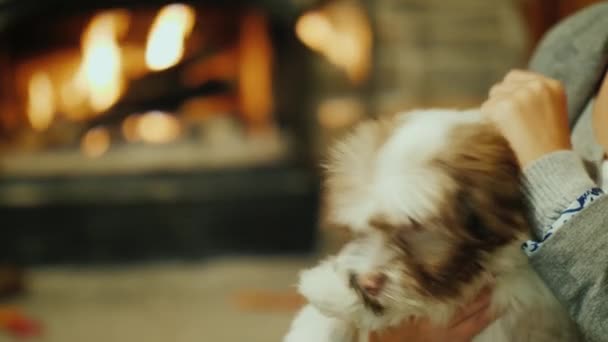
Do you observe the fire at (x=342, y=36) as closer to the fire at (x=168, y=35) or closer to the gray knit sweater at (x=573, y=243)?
the fire at (x=168, y=35)

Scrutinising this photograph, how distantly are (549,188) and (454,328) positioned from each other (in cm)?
19

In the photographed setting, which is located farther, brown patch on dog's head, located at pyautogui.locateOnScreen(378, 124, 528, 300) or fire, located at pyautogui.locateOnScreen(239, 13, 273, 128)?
fire, located at pyautogui.locateOnScreen(239, 13, 273, 128)

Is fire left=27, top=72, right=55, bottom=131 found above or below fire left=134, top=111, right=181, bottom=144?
above

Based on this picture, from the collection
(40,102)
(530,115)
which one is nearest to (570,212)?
(530,115)

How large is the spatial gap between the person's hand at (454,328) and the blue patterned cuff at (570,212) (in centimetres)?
8

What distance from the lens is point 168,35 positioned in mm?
2449

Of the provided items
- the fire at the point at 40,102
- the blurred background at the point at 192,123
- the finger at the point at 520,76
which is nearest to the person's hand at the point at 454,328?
the finger at the point at 520,76

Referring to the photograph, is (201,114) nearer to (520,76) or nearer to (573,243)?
(520,76)

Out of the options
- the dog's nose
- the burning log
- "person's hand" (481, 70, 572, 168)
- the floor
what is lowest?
the floor

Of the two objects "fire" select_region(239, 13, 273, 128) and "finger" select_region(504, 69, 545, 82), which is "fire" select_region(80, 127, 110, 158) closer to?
"fire" select_region(239, 13, 273, 128)

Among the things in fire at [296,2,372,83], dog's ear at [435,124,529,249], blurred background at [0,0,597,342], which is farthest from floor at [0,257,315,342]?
dog's ear at [435,124,529,249]

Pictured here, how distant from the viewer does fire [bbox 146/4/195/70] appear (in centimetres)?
242

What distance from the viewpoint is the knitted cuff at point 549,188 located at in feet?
2.73

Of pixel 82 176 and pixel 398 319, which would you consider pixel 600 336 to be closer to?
pixel 398 319
